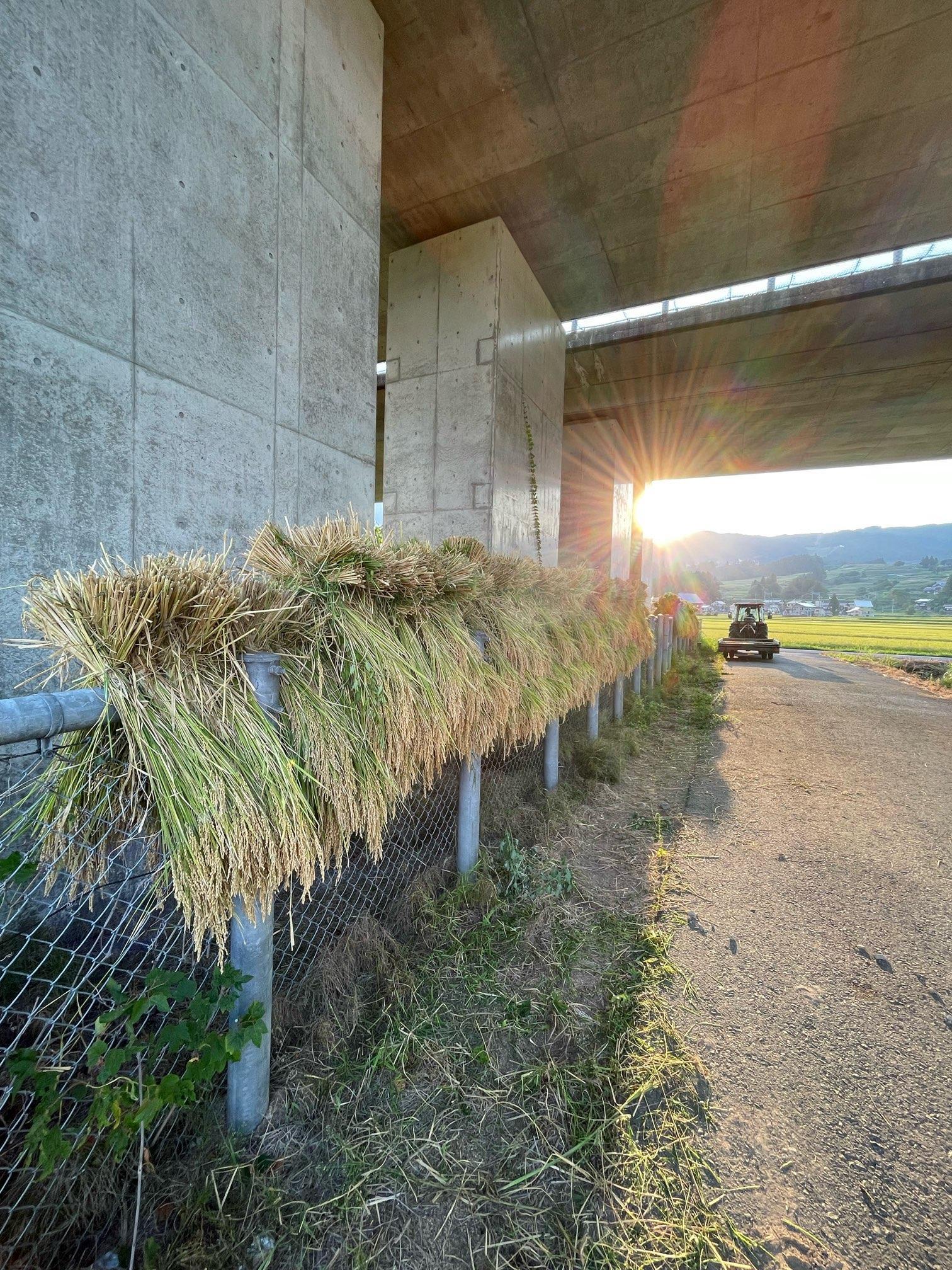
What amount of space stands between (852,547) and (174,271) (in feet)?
780

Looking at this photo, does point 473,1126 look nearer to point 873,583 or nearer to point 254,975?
point 254,975

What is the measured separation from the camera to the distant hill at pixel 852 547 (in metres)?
178

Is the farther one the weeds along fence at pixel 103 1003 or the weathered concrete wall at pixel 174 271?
the weathered concrete wall at pixel 174 271

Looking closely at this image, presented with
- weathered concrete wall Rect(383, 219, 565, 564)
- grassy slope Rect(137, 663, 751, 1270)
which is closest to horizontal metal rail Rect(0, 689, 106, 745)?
grassy slope Rect(137, 663, 751, 1270)

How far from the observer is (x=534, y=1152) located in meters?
1.34

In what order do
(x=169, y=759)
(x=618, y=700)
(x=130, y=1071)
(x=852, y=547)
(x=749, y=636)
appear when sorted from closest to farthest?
1. (x=169, y=759)
2. (x=130, y=1071)
3. (x=618, y=700)
4. (x=749, y=636)
5. (x=852, y=547)

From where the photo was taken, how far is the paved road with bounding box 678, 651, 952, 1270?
4.18 ft

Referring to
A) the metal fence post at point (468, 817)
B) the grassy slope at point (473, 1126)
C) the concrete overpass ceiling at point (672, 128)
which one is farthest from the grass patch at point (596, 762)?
the concrete overpass ceiling at point (672, 128)

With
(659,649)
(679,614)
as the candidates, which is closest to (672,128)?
(659,649)

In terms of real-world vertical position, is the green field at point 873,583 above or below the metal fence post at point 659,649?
above

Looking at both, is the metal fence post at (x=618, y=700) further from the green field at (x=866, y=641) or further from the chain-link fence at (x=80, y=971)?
the green field at (x=866, y=641)

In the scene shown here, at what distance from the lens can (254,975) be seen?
1.28m

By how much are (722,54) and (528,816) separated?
6.48 metres

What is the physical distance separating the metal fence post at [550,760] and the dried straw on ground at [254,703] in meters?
1.48
